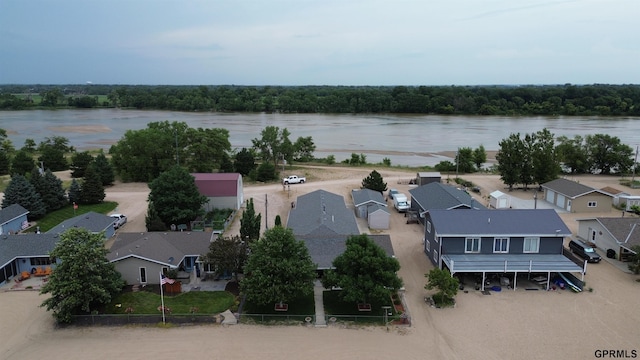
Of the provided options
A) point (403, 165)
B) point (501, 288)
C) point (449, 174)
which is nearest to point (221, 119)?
point (403, 165)

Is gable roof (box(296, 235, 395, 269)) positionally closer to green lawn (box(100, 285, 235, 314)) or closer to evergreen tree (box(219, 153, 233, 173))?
green lawn (box(100, 285, 235, 314))

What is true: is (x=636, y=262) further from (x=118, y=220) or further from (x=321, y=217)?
(x=118, y=220)

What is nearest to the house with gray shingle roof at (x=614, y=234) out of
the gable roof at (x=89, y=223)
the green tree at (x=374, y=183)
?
the green tree at (x=374, y=183)

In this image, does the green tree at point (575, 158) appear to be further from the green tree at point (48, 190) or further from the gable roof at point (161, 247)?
the green tree at point (48, 190)

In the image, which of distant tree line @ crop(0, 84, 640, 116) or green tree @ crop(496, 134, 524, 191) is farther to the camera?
distant tree line @ crop(0, 84, 640, 116)

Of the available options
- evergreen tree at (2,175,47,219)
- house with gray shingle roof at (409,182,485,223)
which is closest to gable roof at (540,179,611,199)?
house with gray shingle roof at (409,182,485,223)

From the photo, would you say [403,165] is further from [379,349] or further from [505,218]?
[379,349]
